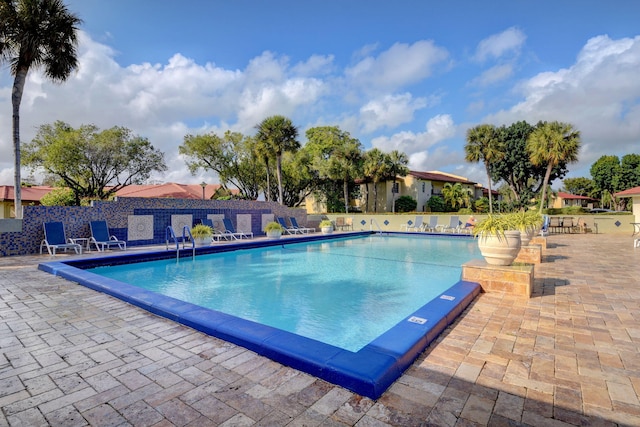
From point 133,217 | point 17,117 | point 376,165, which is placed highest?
point 376,165

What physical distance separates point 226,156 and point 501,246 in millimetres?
25688

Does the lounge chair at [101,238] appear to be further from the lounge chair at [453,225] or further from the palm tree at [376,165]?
the palm tree at [376,165]

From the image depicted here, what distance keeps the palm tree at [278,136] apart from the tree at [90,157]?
9001 millimetres

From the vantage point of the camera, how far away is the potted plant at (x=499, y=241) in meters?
4.74

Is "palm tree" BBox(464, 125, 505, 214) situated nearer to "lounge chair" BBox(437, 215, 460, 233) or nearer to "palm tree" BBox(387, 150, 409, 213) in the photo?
"palm tree" BBox(387, 150, 409, 213)

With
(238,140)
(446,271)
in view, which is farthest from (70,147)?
(446,271)

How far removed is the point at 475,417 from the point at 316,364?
104cm

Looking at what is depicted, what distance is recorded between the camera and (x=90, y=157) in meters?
21.9

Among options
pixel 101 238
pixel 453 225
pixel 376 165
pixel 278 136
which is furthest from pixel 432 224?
pixel 101 238

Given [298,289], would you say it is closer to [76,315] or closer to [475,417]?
[76,315]

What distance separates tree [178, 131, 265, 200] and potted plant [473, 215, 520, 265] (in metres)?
23.2

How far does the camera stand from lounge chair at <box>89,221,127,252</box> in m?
10.4

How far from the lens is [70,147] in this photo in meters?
20.5

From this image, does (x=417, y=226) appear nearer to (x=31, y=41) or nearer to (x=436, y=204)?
(x=436, y=204)
